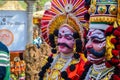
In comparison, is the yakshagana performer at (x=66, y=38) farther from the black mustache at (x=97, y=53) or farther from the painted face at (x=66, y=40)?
the black mustache at (x=97, y=53)

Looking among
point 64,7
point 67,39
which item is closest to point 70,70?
point 67,39

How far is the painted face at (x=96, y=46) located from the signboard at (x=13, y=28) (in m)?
4.78

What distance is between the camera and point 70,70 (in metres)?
4.53

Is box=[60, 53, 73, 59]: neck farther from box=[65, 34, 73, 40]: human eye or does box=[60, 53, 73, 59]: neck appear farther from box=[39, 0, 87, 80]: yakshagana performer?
box=[65, 34, 73, 40]: human eye

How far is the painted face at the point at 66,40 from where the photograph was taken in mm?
4531

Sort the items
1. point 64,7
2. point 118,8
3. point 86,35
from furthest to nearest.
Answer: point 64,7 < point 86,35 < point 118,8

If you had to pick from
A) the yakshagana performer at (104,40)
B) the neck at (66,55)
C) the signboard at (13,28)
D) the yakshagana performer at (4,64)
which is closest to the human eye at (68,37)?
the neck at (66,55)

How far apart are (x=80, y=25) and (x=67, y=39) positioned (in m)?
0.19

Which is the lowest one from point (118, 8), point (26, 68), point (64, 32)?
point (26, 68)

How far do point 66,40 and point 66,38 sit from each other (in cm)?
2

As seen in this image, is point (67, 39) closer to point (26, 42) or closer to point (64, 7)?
point (64, 7)

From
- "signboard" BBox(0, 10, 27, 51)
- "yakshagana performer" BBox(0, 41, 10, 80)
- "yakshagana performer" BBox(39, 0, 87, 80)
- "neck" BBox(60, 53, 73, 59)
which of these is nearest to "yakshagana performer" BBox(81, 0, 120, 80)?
"yakshagana performer" BBox(39, 0, 87, 80)

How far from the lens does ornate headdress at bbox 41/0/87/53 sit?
4.49 meters

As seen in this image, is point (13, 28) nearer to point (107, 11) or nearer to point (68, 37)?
point (68, 37)
